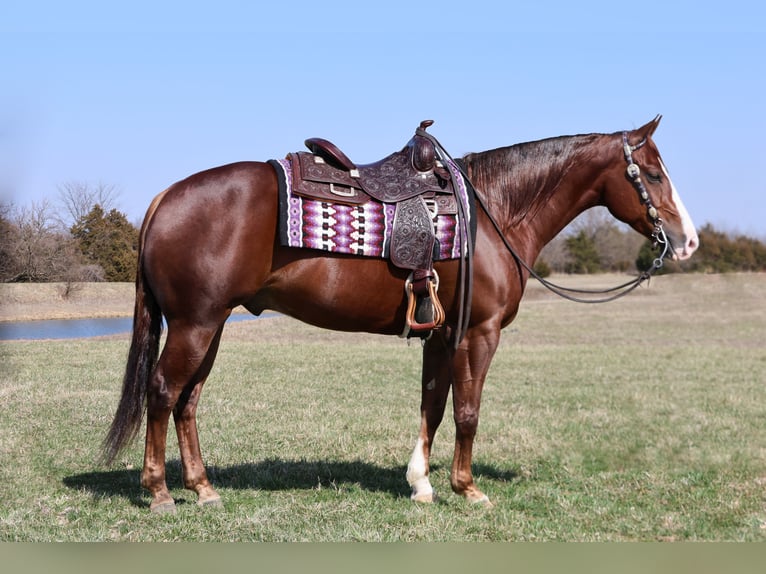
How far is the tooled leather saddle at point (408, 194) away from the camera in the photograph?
187 inches

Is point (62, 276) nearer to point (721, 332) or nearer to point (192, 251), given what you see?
A: point (192, 251)

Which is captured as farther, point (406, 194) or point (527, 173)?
point (527, 173)

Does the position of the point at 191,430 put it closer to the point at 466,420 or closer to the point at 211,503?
the point at 211,503

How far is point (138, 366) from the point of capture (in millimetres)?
4895

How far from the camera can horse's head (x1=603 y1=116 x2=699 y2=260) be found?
5.22m

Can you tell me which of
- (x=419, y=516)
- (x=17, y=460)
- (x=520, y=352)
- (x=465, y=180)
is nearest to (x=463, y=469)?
(x=419, y=516)

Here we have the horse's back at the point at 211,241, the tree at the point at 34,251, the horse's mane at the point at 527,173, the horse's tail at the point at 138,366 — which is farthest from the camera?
the horse's mane at the point at 527,173

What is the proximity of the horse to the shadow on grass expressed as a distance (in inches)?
16.8

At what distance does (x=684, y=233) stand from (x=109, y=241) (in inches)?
167

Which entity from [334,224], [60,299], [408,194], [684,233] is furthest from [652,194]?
[60,299]

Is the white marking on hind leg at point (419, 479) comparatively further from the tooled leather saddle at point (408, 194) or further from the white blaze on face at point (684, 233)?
the white blaze on face at point (684, 233)

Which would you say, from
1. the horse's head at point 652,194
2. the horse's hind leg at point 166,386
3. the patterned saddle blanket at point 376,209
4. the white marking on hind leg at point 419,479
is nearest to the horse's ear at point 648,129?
the horse's head at point 652,194

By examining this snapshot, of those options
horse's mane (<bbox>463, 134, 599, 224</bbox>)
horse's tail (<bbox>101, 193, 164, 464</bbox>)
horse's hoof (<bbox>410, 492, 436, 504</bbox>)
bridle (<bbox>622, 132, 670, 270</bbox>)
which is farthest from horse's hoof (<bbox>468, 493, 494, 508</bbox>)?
horse's tail (<bbox>101, 193, 164, 464</bbox>)

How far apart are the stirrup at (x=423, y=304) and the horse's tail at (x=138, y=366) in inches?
68.6
